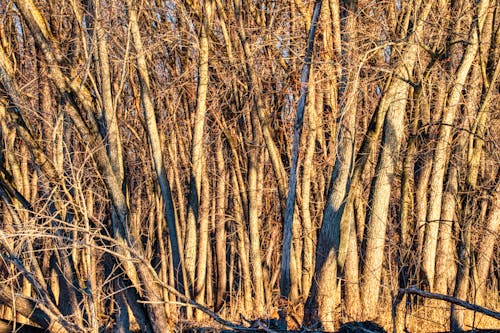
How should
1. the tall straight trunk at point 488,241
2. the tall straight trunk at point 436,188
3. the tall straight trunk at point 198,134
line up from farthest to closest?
the tall straight trunk at point 198,134, the tall straight trunk at point 436,188, the tall straight trunk at point 488,241

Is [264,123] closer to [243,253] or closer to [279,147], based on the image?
[279,147]

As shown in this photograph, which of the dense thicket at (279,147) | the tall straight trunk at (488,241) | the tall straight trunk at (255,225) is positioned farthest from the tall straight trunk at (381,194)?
the tall straight trunk at (255,225)

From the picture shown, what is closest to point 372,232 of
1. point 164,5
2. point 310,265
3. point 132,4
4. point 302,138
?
point 310,265

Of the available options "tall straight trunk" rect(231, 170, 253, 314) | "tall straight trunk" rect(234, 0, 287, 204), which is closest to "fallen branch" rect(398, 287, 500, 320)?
"tall straight trunk" rect(234, 0, 287, 204)

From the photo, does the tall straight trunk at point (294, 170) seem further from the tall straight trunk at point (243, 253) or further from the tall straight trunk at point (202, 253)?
the tall straight trunk at point (243, 253)

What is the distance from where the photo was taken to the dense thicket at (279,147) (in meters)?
A: 7.79

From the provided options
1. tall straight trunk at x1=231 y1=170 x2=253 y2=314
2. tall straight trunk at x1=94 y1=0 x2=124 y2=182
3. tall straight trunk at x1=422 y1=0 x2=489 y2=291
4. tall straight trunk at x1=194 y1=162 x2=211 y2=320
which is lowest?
tall straight trunk at x1=231 y1=170 x2=253 y2=314

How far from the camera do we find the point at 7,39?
37.8 feet

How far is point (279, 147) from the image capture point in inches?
438

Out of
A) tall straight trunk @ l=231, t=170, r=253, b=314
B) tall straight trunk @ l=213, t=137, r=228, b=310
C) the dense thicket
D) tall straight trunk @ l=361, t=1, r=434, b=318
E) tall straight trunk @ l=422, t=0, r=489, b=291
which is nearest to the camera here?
the dense thicket

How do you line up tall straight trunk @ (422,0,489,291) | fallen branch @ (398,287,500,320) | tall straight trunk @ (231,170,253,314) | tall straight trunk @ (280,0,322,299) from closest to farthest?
fallen branch @ (398,287,500,320)
tall straight trunk @ (280,0,322,299)
tall straight trunk @ (422,0,489,291)
tall straight trunk @ (231,170,253,314)

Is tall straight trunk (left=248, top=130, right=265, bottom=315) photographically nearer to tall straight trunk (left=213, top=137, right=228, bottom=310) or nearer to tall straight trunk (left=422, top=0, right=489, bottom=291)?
tall straight trunk (left=213, top=137, right=228, bottom=310)

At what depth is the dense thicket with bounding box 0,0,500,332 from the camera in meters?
7.79

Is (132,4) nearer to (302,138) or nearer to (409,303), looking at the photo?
(302,138)
